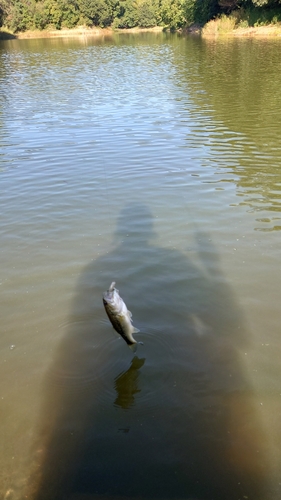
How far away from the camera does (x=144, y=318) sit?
5676mm

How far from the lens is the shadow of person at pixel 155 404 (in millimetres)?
3742

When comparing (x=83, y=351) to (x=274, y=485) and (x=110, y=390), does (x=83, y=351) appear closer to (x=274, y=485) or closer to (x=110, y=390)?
(x=110, y=390)

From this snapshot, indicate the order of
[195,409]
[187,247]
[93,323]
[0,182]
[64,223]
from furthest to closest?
1. [0,182]
2. [64,223]
3. [187,247]
4. [93,323]
5. [195,409]

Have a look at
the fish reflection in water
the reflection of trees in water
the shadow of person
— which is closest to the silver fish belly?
the fish reflection in water

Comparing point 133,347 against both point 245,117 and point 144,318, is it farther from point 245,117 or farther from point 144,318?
point 245,117

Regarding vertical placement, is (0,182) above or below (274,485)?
above

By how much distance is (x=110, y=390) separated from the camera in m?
4.65

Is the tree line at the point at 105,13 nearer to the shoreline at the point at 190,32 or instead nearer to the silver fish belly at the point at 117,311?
the shoreline at the point at 190,32

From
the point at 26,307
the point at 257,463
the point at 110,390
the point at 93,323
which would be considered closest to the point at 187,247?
the point at 93,323

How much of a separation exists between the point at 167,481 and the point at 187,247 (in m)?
4.35

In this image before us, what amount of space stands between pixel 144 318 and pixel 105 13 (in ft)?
365

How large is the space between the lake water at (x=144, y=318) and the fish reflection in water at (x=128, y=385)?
0.04 ft

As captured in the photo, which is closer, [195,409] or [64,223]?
[195,409]

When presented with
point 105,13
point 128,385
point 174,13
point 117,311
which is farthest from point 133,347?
point 105,13
